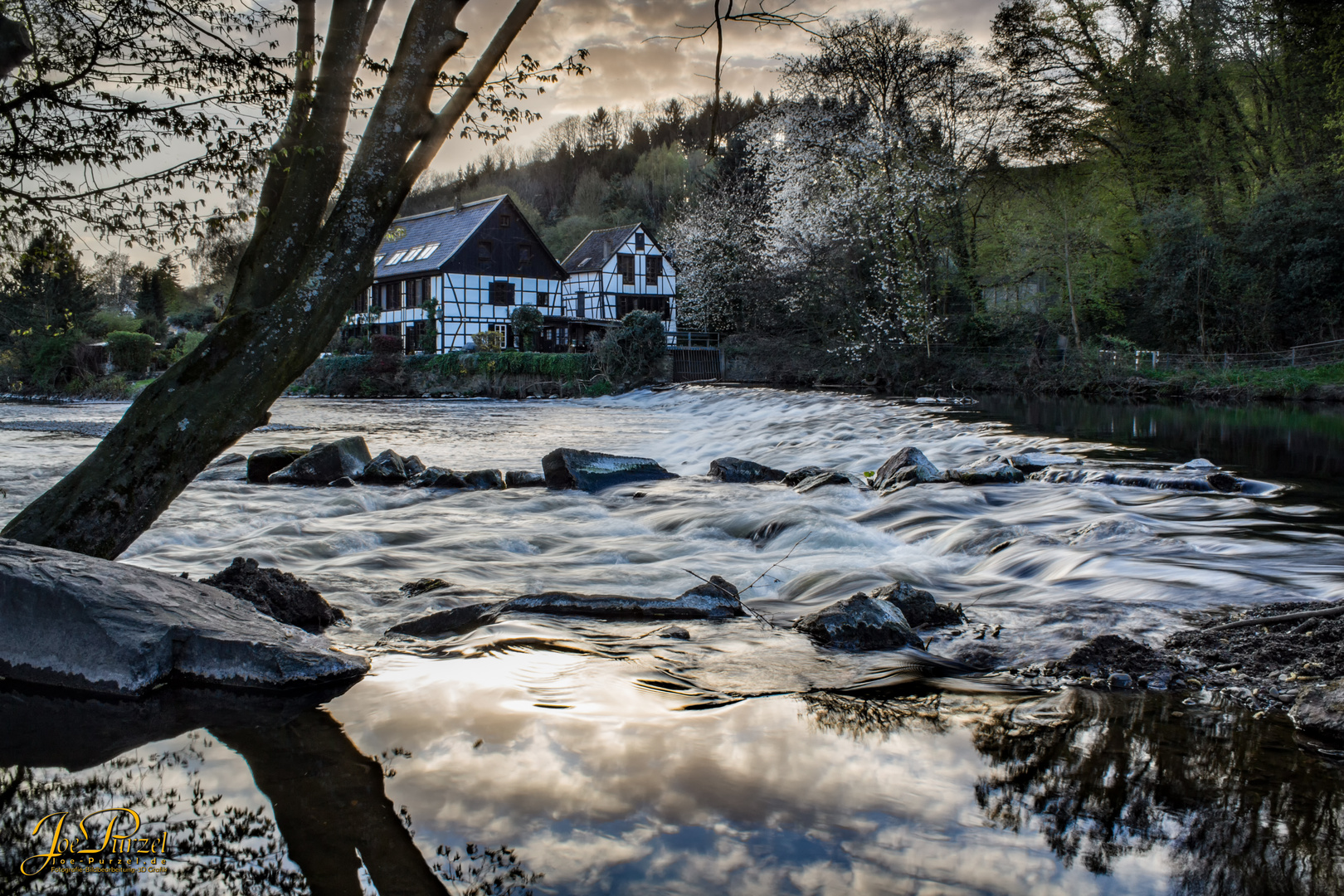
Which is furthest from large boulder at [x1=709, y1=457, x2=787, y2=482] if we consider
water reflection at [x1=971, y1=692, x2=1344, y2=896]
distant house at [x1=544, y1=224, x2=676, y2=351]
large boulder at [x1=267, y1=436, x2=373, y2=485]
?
distant house at [x1=544, y1=224, x2=676, y2=351]

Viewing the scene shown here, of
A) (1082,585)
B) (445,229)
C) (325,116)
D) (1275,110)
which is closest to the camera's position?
(325,116)

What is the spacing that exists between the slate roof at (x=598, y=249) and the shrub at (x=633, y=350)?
14.1 meters

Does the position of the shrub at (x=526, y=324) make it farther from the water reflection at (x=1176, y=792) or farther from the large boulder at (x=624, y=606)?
the water reflection at (x=1176, y=792)

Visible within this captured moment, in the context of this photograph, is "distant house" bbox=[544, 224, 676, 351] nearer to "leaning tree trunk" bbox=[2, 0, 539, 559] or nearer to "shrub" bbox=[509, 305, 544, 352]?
"shrub" bbox=[509, 305, 544, 352]

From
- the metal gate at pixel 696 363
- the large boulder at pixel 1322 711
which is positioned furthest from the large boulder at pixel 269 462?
the metal gate at pixel 696 363

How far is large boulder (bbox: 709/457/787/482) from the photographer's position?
12.2 m

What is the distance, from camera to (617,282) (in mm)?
53812

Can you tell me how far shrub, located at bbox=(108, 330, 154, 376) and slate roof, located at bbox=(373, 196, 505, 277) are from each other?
43.4 feet

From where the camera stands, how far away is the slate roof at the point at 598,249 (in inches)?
2120

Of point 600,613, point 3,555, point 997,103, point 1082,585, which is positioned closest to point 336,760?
point 3,555

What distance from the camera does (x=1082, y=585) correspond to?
5883 mm

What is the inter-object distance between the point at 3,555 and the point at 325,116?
2.66m

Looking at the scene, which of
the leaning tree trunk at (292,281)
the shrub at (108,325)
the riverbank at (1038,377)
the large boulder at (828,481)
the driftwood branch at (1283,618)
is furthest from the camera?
the shrub at (108,325)

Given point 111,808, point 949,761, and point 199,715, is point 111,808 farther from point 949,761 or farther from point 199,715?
point 949,761
